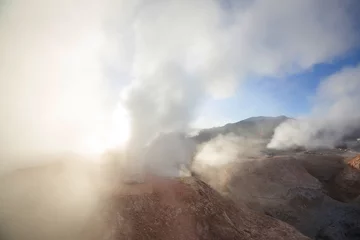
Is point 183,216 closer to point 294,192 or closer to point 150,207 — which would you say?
point 150,207

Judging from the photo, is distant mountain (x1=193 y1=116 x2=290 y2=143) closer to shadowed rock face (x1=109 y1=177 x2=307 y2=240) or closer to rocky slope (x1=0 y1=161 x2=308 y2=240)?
shadowed rock face (x1=109 y1=177 x2=307 y2=240)

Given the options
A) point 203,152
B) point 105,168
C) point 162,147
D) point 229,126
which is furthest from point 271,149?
point 229,126

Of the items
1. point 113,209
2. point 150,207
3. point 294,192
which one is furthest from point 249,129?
point 113,209

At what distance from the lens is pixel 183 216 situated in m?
10.7

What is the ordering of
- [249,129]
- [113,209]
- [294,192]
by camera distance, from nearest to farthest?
1. [113,209]
2. [294,192]
3. [249,129]

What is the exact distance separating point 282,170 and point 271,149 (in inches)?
814

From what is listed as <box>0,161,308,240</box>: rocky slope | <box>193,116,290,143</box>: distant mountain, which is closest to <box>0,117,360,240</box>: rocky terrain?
<box>0,161,308,240</box>: rocky slope

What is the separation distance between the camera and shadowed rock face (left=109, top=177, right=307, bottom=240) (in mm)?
9969

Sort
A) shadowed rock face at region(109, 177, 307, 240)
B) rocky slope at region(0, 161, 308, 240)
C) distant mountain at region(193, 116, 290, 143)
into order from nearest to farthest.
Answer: rocky slope at region(0, 161, 308, 240) < shadowed rock face at region(109, 177, 307, 240) < distant mountain at region(193, 116, 290, 143)

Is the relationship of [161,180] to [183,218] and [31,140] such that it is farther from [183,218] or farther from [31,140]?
[31,140]

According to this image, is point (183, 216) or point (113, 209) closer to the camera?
point (113, 209)

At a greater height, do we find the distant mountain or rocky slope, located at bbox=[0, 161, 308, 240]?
the distant mountain

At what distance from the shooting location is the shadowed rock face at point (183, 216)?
9969 mm

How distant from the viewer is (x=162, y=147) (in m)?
18.4
